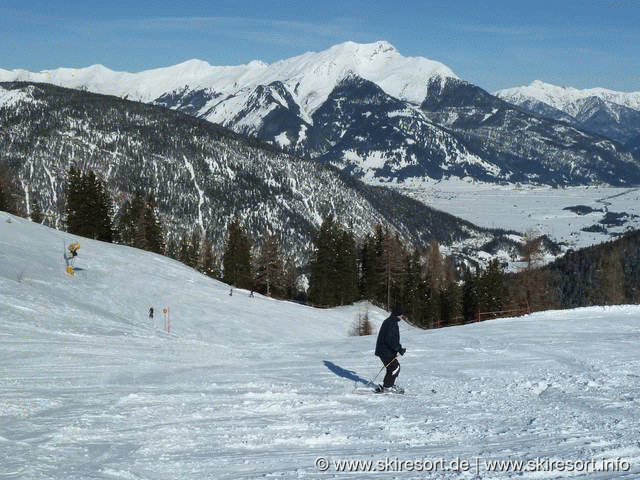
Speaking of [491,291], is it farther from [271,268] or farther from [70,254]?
[70,254]

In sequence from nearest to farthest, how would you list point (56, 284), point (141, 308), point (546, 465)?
point (546, 465) < point (56, 284) < point (141, 308)

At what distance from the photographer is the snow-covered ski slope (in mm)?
10422

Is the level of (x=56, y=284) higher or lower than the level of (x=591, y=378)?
higher

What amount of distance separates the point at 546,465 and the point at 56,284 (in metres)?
34.3

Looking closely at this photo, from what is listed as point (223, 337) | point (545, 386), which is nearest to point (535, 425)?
point (545, 386)

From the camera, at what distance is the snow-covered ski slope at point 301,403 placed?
10.4 meters

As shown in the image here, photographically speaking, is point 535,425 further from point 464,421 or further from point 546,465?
point 546,465

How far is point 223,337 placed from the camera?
39438 millimetres
